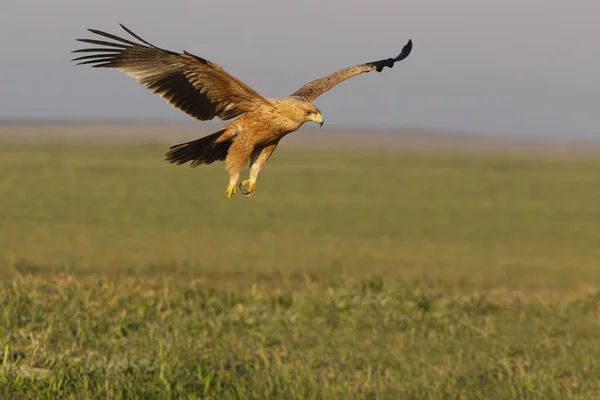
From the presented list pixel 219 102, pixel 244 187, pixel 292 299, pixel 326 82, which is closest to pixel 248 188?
pixel 244 187

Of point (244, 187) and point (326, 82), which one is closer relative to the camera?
point (244, 187)

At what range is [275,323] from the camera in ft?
41.2

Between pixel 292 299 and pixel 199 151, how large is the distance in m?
7.54

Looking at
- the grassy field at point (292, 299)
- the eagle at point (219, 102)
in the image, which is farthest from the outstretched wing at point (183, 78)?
the grassy field at point (292, 299)

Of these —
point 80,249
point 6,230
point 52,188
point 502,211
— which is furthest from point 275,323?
point 52,188

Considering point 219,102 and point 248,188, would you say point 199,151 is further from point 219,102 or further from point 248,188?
point 248,188

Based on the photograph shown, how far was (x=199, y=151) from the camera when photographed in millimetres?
6605

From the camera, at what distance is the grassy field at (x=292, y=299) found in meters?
9.27

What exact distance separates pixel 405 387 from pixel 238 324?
369cm

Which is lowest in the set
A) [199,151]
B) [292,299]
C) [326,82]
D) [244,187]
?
[292,299]

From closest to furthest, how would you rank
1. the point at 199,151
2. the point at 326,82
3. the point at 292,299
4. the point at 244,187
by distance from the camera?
1. the point at 244,187
2. the point at 199,151
3. the point at 326,82
4. the point at 292,299

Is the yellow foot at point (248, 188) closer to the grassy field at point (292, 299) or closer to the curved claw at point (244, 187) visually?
the curved claw at point (244, 187)

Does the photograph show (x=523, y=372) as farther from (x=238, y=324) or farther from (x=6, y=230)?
(x=6, y=230)

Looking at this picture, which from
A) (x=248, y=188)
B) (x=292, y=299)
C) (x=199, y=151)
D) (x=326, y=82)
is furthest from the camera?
(x=292, y=299)
